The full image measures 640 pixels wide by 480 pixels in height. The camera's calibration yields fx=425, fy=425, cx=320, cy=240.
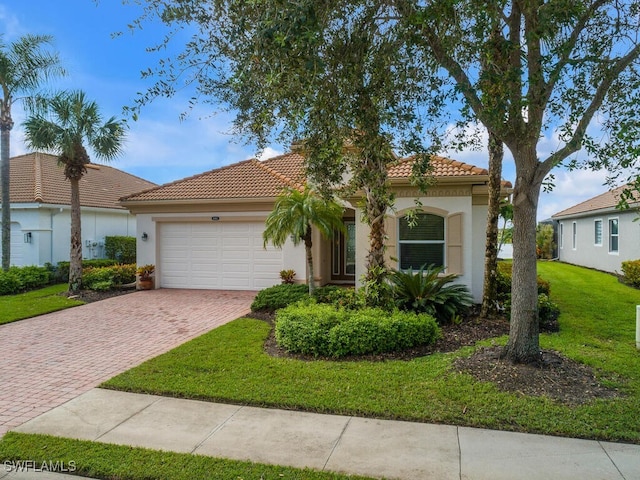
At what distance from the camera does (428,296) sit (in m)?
9.51

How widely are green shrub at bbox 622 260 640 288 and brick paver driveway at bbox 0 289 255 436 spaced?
44.9 feet

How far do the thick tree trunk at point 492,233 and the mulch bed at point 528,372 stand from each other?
230 centimetres

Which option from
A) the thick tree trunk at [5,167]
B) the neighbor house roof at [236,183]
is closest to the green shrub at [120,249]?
the thick tree trunk at [5,167]

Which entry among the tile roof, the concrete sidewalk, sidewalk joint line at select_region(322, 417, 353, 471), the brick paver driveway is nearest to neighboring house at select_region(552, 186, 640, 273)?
the tile roof

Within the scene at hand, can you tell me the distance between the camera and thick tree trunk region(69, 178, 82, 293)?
14.2 meters

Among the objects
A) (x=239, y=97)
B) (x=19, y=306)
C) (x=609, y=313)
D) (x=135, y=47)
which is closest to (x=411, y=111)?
(x=239, y=97)

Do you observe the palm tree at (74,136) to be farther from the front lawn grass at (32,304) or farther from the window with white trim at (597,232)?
the window with white trim at (597,232)

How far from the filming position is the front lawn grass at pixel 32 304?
36.7 ft

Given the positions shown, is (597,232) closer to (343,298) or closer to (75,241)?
(343,298)

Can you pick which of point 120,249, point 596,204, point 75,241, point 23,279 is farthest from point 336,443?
point 596,204

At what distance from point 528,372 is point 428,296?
11.8 feet

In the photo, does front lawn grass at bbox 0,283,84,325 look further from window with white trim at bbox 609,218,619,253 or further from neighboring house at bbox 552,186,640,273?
window with white trim at bbox 609,218,619,253

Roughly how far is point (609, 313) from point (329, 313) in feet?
25.8

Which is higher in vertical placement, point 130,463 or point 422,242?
point 422,242
